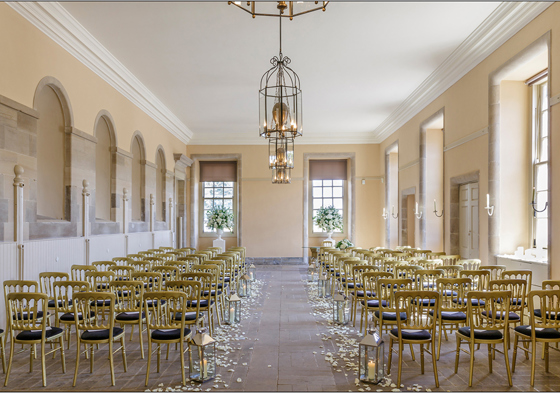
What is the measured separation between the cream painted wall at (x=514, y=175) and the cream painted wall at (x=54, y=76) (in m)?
7.83

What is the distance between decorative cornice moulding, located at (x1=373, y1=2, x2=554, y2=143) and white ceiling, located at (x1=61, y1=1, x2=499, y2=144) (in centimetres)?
17

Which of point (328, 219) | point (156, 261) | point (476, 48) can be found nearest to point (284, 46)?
point (476, 48)

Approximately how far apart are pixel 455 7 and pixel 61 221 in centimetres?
744

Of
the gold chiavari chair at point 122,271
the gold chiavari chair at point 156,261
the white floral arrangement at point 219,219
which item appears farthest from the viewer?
the white floral arrangement at point 219,219

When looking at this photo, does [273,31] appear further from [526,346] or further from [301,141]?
[301,141]

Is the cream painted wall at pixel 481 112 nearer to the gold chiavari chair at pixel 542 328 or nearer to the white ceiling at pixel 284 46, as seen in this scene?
the white ceiling at pixel 284 46

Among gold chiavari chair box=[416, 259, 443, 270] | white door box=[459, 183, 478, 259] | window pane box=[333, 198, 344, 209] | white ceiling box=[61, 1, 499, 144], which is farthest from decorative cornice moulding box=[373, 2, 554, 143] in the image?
window pane box=[333, 198, 344, 209]

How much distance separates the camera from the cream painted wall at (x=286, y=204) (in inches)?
693

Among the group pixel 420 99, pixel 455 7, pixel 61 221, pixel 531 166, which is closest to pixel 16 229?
pixel 61 221

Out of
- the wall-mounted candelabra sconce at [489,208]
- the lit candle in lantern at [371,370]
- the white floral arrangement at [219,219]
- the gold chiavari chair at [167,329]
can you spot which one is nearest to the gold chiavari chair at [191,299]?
the gold chiavari chair at [167,329]

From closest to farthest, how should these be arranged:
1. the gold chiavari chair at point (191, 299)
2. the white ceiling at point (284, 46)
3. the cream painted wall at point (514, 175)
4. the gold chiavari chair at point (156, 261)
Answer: the gold chiavari chair at point (191, 299)
the white ceiling at point (284, 46)
the cream painted wall at point (514, 175)
the gold chiavari chair at point (156, 261)

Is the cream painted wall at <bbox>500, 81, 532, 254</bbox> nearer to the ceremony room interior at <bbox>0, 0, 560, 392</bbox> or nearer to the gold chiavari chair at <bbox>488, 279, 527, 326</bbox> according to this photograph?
the ceremony room interior at <bbox>0, 0, 560, 392</bbox>

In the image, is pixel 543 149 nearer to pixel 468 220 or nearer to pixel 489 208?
pixel 489 208

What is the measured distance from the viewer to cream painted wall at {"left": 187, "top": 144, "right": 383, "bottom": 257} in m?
17.6
